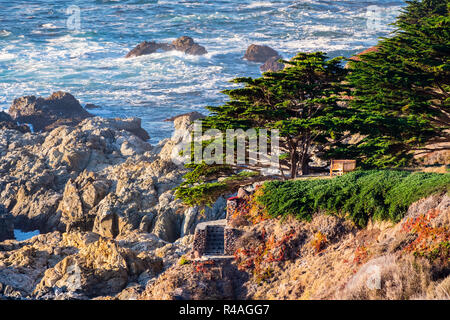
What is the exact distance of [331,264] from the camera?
20922mm

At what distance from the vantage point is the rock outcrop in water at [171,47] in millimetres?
101750

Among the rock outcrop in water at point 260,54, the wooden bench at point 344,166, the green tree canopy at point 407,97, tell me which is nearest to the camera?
the wooden bench at point 344,166

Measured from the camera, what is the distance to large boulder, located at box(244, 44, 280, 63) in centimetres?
9812

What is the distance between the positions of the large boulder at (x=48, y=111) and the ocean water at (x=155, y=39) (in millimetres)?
3819

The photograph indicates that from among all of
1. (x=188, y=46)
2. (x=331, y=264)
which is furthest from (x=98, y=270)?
(x=188, y=46)

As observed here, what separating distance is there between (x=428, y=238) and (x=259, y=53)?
271ft

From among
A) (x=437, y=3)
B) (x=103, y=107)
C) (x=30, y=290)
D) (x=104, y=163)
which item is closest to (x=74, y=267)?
(x=30, y=290)

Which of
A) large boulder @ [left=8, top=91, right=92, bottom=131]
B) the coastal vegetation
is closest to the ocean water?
large boulder @ [left=8, top=91, right=92, bottom=131]

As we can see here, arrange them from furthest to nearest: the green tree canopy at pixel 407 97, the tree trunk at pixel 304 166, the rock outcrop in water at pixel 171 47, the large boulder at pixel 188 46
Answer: the rock outcrop in water at pixel 171 47
the large boulder at pixel 188 46
the tree trunk at pixel 304 166
the green tree canopy at pixel 407 97

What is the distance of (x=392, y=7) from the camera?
138 metres

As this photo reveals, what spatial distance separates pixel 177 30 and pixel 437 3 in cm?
7800

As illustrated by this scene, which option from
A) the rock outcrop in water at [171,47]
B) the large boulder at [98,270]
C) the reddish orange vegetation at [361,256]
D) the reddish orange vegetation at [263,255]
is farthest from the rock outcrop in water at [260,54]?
the reddish orange vegetation at [361,256]

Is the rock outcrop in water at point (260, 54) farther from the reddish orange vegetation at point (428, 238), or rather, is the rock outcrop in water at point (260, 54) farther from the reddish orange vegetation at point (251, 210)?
the reddish orange vegetation at point (428, 238)

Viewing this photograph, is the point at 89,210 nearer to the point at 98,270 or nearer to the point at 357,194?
the point at 98,270
